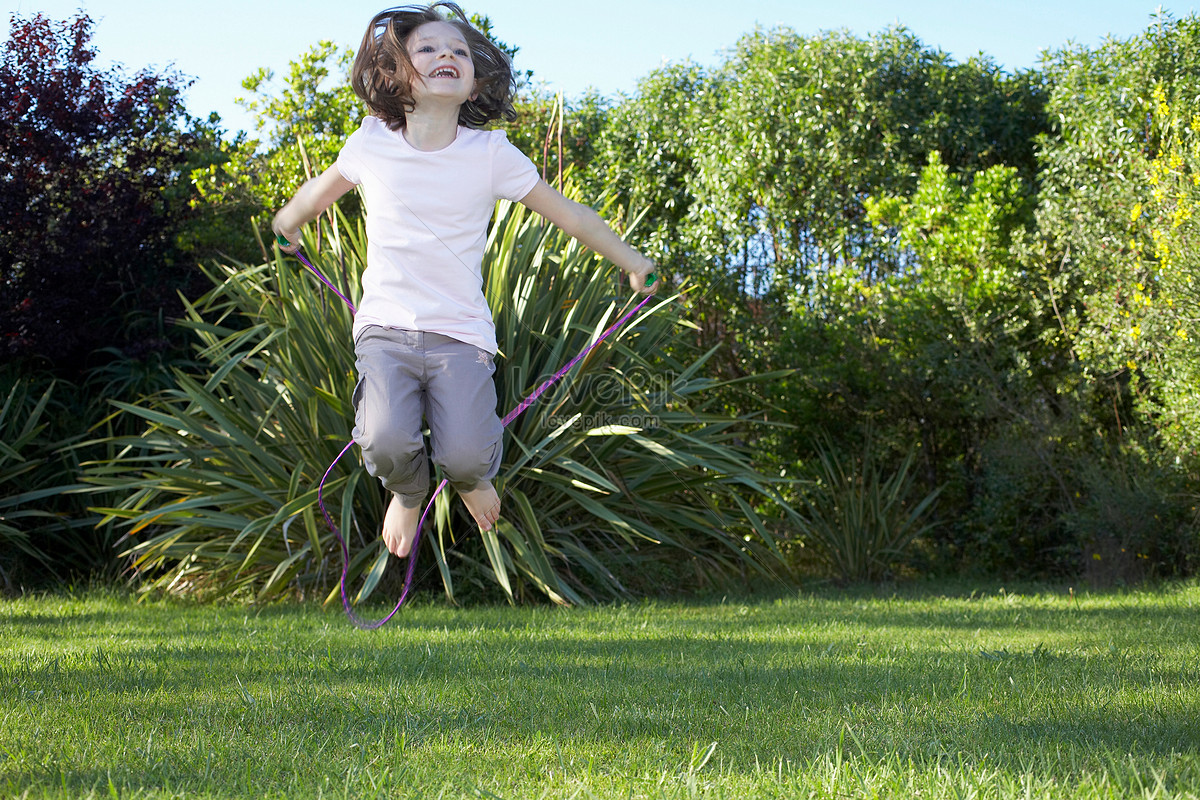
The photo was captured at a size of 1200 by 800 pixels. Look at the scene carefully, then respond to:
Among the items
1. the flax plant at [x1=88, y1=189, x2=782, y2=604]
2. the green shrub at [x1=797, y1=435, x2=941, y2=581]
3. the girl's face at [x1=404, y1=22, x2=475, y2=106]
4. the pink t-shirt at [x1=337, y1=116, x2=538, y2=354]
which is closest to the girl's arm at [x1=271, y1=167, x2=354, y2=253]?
the pink t-shirt at [x1=337, y1=116, x2=538, y2=354]

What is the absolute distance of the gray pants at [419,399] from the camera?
140 inches

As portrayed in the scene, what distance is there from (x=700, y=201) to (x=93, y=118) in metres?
4.98

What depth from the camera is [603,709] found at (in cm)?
312

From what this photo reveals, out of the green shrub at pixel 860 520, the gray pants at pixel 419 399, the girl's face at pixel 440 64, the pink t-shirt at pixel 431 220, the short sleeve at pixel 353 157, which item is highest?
the girl's face at pixel 440 64

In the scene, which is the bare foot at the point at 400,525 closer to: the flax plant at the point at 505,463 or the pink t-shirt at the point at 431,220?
the pink t-shirt at the point at 431,220

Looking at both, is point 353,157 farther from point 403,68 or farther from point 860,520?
point 860,520

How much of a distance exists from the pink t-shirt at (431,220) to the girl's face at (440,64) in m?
0.17

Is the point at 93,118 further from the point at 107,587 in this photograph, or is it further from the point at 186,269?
the point at 107,587

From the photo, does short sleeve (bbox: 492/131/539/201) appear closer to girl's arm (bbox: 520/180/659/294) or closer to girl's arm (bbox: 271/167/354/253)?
girl's arm (bbox: 520/180/659/294)

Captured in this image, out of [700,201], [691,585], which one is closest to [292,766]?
[691,585]

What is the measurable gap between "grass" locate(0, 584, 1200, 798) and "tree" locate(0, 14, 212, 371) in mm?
3365

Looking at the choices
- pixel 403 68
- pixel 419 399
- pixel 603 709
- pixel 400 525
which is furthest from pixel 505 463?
pixel 603 709

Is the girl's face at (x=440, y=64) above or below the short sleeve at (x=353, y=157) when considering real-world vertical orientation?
above

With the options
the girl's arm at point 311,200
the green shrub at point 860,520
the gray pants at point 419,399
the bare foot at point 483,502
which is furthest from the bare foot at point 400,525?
the green shrub at point 860,520
